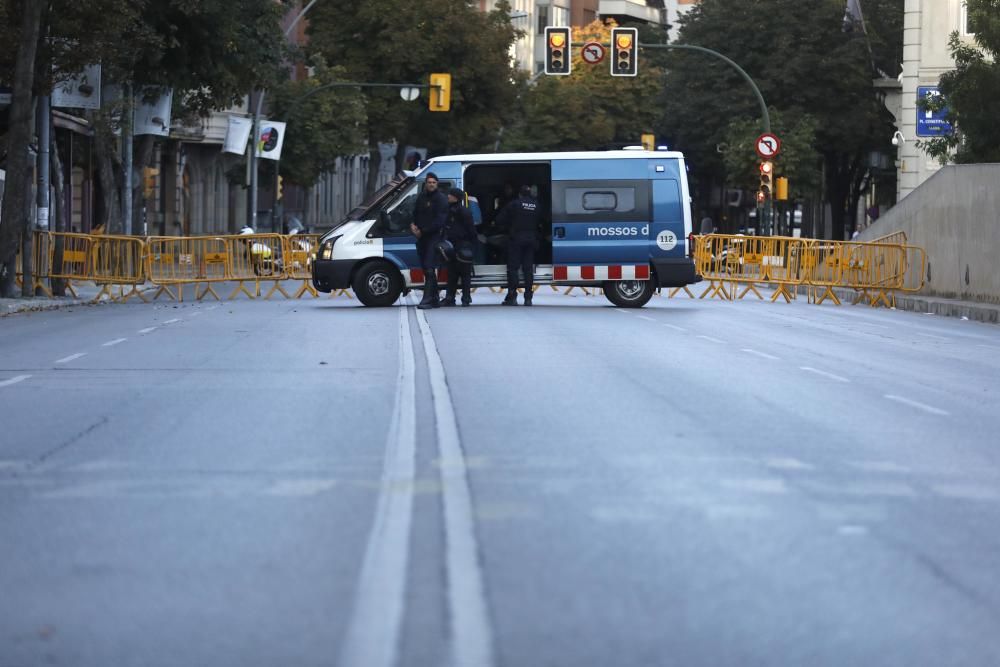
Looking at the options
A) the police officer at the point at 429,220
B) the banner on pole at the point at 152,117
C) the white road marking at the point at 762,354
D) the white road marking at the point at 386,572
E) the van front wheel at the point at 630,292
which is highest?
the banner on pole at the point at 152,117

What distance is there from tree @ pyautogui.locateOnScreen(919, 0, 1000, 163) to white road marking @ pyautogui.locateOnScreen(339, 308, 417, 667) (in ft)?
99.8

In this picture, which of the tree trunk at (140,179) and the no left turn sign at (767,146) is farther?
the no left turn sign at (767,146)

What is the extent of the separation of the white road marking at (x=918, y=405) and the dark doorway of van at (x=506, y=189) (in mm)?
15391

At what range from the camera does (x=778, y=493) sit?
8.89 m

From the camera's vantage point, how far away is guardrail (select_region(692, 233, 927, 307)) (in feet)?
123

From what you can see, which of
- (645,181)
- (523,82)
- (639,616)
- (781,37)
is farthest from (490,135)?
(639,616)

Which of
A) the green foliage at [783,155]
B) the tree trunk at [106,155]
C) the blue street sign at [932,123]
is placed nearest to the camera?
the tree trunk at [106,155]

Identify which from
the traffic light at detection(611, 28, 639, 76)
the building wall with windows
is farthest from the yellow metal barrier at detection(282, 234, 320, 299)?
the building wall with windows

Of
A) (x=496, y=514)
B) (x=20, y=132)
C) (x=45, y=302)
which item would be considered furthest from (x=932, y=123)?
(x=496, y=514)

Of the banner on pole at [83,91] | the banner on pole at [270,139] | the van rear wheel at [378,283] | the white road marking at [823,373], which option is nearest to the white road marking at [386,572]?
the white road marking at [823,373]

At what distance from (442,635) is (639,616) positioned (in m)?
0.67

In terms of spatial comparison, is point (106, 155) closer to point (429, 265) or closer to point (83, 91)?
point (83, 91)

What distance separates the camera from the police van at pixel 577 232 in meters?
29.7

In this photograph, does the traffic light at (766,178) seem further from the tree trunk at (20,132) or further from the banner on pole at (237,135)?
the tree trunk at (20,132)
